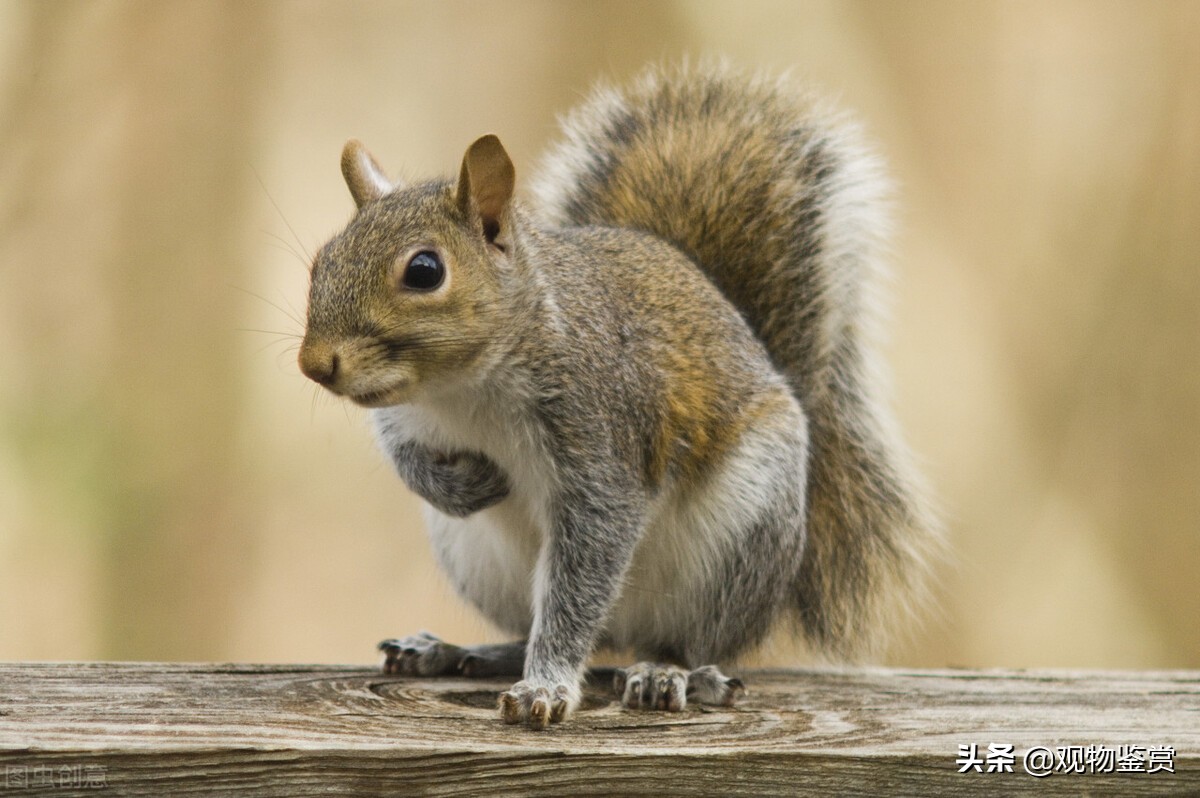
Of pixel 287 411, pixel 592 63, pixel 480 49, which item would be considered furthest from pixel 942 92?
pixel 287 411

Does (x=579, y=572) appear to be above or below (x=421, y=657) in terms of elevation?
above

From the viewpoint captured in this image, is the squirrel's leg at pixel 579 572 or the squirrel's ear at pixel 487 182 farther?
the squirrel's leg at pixel 579 572

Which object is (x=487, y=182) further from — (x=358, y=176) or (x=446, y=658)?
(x=446, y=658)

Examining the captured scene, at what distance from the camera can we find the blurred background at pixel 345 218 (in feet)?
11.1

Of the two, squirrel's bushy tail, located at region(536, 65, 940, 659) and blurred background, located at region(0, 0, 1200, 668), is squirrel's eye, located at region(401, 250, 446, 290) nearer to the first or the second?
squirrel's bushy tail, located at region(536, 65, 940, 659)

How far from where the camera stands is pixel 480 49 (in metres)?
3.70

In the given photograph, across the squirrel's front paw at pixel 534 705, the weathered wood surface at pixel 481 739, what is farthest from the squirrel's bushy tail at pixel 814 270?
the squirrel's front paw at pixel 534 705

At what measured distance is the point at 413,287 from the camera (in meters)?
1.75

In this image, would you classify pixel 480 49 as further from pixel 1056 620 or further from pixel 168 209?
pixel 1056 620

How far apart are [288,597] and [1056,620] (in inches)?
78.8

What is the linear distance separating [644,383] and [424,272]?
1.43 ft

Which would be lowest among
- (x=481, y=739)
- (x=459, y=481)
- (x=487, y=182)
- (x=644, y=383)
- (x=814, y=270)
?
(x=481, y=739)

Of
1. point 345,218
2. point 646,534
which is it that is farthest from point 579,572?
point 345,218

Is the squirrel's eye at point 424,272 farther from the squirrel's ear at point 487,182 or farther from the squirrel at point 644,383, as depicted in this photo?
the squirrel's ear at point 487,182
